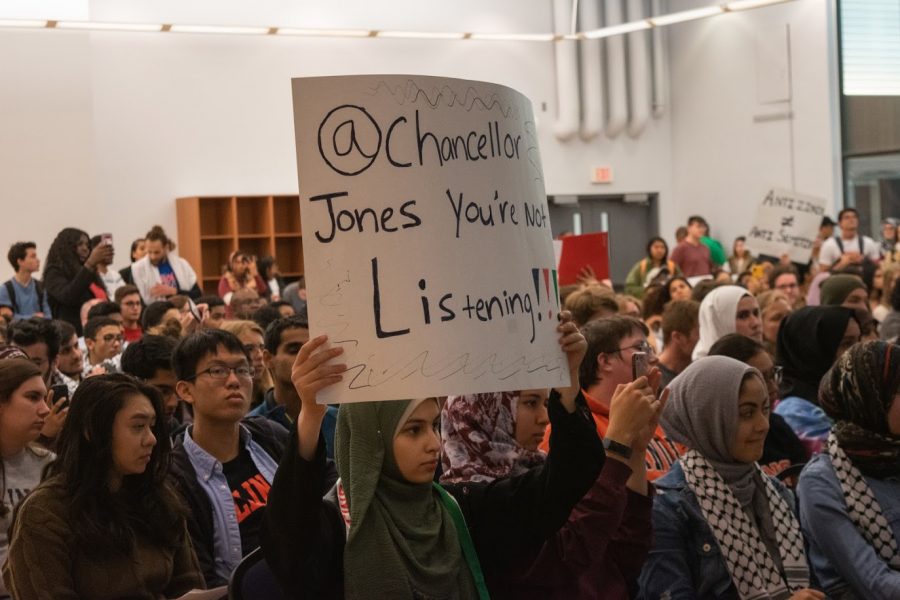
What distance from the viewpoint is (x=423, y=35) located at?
16156 mm

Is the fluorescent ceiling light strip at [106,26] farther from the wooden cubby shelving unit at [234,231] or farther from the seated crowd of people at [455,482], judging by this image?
the seated crowd of people at [455,482]

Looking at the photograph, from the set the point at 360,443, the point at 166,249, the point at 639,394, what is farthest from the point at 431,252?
the point at 166,249

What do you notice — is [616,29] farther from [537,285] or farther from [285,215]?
[537,285]

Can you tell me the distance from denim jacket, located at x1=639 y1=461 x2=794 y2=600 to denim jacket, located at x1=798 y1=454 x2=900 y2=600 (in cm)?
34

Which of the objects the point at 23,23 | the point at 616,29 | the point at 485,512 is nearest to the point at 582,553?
the point at 485,512

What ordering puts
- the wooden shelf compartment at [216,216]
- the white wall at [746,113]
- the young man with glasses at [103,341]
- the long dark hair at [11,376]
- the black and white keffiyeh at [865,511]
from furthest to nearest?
the white wall at [746,113], the wooden shelf compartment at [216,216], the young man with glasses at [103,341], the long dark hair at [11,376], the black and white keffiyeh at [865,511]

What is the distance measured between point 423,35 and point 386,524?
14.2 metres

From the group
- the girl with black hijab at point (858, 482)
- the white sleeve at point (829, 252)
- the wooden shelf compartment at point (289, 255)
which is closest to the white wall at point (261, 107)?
the wooden shelf compartment at point (289, 255)

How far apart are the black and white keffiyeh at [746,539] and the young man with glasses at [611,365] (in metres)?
0.44

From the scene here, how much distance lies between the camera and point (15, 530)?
296 cm

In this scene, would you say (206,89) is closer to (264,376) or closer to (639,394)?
(264,376)

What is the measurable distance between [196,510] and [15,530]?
0.55 m

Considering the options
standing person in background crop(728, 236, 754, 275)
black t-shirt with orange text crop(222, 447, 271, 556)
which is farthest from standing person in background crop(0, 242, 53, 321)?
standing person in background crop(728, 236, 754, 275)

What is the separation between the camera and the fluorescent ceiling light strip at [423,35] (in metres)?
15.9
